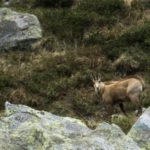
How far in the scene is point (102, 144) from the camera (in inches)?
265

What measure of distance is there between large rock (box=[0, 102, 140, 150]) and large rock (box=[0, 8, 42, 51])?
543 inches

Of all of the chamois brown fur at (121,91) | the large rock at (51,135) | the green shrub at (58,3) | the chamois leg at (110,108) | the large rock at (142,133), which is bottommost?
the green shrub at (58,3)

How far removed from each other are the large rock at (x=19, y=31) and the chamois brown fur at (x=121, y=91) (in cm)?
556

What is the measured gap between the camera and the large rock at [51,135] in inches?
261

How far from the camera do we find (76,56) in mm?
19672

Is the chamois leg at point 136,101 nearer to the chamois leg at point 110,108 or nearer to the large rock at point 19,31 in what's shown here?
the chamois leg at point 110,108

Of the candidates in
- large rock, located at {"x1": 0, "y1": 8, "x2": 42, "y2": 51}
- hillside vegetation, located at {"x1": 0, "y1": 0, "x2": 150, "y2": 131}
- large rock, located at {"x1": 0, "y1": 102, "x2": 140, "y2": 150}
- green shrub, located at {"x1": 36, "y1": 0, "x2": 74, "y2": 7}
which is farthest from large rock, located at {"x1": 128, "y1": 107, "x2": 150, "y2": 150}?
green shrub, located at {"x1": 36, "y1": 0, "x2": 74, "y2": 7}

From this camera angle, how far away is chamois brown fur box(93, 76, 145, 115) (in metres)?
14.9

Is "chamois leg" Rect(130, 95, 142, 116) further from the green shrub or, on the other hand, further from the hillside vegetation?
the green shrub

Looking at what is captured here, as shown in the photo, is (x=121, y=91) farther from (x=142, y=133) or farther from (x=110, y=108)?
(x=142, y=133)

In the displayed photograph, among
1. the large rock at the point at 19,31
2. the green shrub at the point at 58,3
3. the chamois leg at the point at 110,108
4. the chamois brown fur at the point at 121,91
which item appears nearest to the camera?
the chamois brown fur at the point at 121,91

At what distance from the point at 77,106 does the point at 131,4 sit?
788cm

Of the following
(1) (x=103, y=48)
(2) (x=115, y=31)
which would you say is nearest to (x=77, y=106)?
(1) (x=103, y=48)

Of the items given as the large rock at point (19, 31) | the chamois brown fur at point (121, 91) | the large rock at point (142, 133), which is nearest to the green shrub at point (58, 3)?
the large rock at point (19, 31)
